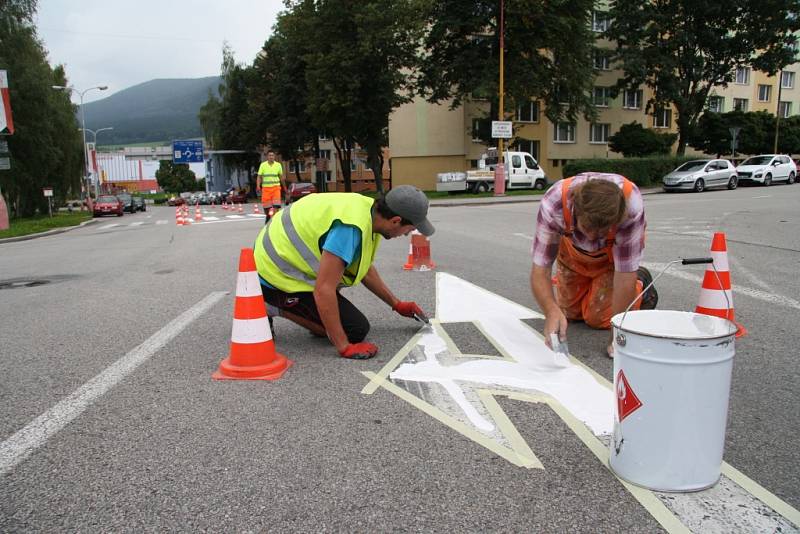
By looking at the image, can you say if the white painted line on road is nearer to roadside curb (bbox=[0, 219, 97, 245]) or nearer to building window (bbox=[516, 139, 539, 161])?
roadside curb (bbox=[0, 219, 97, 245])

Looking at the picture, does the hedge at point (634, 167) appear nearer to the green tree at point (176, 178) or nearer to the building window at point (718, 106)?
the building window at point (718, 106)

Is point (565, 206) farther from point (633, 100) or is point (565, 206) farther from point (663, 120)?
point (663, 120)

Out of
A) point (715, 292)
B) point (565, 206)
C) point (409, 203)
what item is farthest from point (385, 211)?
point (715, 292)

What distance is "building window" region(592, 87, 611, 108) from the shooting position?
1741 inches

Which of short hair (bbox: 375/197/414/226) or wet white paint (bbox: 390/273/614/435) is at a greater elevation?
short hair (bbox: 375/197/414/226)

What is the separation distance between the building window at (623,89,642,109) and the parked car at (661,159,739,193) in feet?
56.2

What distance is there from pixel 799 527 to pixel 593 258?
245 centimetres

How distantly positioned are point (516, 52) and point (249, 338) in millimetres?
31359

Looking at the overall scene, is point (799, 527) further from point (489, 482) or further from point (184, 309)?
point (184, 309)

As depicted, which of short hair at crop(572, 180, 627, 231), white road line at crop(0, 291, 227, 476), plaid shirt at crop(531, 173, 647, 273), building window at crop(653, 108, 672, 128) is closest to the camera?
white road line at crop(0, 291, 227, 476)

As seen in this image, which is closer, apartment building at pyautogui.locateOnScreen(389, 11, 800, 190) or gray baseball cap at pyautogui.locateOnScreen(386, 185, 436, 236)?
gray baseball cap at pyautogui.locateOnScreen(386, 185, 436, 236)

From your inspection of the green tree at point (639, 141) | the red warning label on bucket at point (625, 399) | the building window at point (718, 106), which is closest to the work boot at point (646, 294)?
the red warning label on bucket at point (625, 399)

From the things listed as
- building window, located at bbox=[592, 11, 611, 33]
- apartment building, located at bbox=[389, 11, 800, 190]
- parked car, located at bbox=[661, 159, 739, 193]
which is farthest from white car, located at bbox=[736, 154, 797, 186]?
building window, located at bbox=[592, 11, 611, 33]

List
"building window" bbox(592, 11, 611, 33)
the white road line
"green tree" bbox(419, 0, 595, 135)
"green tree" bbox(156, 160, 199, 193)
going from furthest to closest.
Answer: "green tree" bbox(156, 160, 199, 193), "building window" bbox(592, 11, 611, 33), "green tree" bbox(419, 0, 595, 135), the white road line
